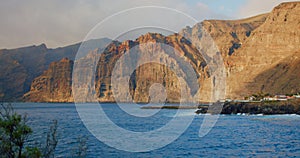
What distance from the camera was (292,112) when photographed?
413 ft

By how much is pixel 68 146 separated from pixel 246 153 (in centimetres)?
2480

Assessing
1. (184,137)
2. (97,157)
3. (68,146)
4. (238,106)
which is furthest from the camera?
(238,106)

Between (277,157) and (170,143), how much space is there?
698 inches

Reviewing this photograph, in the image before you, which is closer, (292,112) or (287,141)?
(287,141)

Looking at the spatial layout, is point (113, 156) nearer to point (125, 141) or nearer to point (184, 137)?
point (125, 141)

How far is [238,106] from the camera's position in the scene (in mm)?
141500

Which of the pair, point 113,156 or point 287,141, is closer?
point 113,156

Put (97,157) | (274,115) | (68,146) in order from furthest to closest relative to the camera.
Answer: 1. (274,115)
2. (68,146)
3. (97,157)

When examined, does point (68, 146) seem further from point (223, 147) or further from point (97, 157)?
point (223, 147)

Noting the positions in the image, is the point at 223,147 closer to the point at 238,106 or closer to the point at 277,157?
the point at 277,157

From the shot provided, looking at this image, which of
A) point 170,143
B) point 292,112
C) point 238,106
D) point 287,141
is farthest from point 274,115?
point 170,143

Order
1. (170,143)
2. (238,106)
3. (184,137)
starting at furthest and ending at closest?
(238,106) < (184,137) < (170,143)

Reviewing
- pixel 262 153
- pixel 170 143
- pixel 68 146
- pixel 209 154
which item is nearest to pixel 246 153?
pixel 262 153

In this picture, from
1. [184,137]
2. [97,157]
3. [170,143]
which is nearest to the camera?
[97,157]
